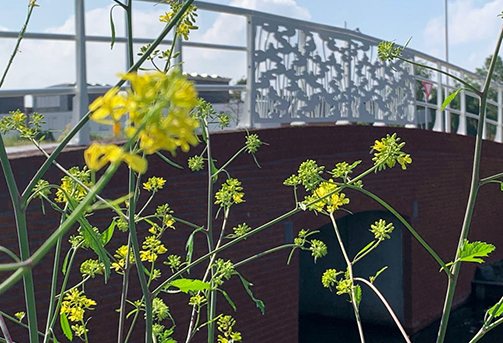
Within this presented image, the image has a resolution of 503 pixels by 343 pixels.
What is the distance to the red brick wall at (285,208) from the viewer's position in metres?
4.85

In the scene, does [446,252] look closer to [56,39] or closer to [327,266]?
[327,266]

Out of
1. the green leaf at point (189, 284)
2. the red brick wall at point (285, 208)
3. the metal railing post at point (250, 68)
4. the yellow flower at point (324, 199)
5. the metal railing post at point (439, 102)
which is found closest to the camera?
the green leaf at point (189, 284)

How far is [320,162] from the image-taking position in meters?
7.39

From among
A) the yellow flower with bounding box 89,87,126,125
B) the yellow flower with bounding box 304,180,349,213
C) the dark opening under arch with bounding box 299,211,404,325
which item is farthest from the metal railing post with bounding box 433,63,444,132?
the yellow flower with bounding box 89,87,126,125

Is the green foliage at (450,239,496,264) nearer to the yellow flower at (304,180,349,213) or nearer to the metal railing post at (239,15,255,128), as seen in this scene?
the yellow flower at (304,180,349,213)

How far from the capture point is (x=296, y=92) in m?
7.01

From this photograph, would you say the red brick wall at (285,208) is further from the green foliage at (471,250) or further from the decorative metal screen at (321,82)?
the green foliage at (471,250)

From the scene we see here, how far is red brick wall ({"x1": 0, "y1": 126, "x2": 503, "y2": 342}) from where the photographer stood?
4.85 metres

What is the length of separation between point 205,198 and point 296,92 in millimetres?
1690

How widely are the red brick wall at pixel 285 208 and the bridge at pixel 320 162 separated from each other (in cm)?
1

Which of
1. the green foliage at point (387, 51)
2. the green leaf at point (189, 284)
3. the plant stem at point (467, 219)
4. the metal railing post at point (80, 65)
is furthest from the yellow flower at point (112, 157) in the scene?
the metal railing post at point (80, 65)

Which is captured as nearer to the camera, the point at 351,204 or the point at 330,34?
the point at 330,34

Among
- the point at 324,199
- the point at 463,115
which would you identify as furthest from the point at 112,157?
the point at 463,115

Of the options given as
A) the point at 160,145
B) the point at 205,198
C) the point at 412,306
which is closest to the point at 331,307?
the point at 412,306
